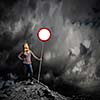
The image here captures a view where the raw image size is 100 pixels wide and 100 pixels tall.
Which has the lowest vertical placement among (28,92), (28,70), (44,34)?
(28,92)

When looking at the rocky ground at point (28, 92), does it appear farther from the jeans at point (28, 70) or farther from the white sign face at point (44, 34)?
the white sign face at point (44, 34)

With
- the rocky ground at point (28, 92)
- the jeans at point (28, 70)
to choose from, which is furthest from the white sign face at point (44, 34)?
the rocky ground at point (28, 92)

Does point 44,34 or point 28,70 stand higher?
point 44,34

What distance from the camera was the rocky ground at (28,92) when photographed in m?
7.46

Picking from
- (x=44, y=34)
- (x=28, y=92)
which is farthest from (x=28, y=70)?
(x=44, y=34)

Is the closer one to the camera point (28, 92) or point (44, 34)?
point (44, 34)

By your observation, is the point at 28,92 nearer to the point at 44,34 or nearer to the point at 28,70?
the point at 28,70

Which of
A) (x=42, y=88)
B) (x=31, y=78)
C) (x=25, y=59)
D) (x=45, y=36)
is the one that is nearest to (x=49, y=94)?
(x=42, y=88)

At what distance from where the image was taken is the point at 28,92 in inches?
298

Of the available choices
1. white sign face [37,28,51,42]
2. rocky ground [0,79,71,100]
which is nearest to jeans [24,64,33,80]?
rocky ground [0,79,71,100]

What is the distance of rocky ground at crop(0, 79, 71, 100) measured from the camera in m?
7.46

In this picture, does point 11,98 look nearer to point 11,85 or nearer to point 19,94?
point 19,94

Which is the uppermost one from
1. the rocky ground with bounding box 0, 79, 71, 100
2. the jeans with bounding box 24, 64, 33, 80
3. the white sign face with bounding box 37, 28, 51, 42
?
the white sign face with bounding box 37, 28, 51, 42

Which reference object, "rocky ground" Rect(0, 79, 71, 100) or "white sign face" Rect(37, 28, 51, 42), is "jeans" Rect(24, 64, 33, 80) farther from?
"white sign face" Rect(37, 28, 51, 42)
